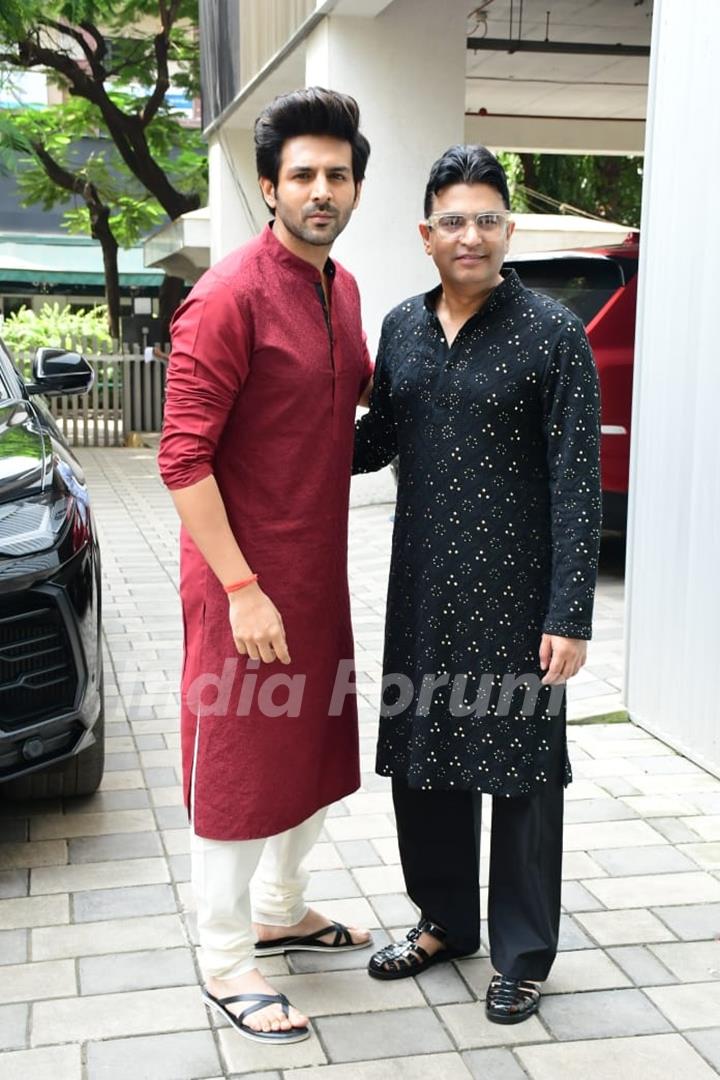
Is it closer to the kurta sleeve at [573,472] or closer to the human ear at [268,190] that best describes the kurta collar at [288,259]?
the human ear at [268,190]

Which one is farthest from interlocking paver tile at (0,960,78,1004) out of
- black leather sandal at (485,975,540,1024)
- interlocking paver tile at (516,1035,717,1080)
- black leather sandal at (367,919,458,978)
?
interlocking paver tile at (516,1035,717,1080)

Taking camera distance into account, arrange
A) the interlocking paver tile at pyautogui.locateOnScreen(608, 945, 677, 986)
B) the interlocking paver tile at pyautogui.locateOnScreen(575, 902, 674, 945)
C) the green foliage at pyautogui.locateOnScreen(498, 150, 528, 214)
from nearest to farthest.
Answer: the interlocking paver tile at pyautogui.locateOnScreen(608, 945, 677, 986) < the interlocking paver tile at pyautogui.locateOnScreen(575, 902, 674, 945) < the green foliage at pyautogui.locateOnScreen(498, 150, 528, 214)

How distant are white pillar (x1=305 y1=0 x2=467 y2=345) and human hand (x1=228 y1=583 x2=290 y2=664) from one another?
743 cm

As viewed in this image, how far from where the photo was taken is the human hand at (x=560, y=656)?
268 centimetres

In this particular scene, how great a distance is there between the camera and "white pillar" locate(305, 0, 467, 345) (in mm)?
9656

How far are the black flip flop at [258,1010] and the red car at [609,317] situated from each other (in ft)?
16.6

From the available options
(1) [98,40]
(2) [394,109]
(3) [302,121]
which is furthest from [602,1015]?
(1) [98,40]

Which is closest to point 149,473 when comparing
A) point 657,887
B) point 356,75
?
point 356,75

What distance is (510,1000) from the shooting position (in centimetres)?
285

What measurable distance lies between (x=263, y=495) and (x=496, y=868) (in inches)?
39.9

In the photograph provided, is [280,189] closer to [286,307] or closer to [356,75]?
[286,307]

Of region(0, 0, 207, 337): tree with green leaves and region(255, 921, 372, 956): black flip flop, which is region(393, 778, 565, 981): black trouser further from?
region(0, 0, 207, 337): tree with green leaves

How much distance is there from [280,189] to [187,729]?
1184 millimetres

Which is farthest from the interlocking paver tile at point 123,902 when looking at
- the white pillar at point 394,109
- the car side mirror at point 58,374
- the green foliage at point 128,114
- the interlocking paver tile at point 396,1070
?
the green foliage at point 128,114
